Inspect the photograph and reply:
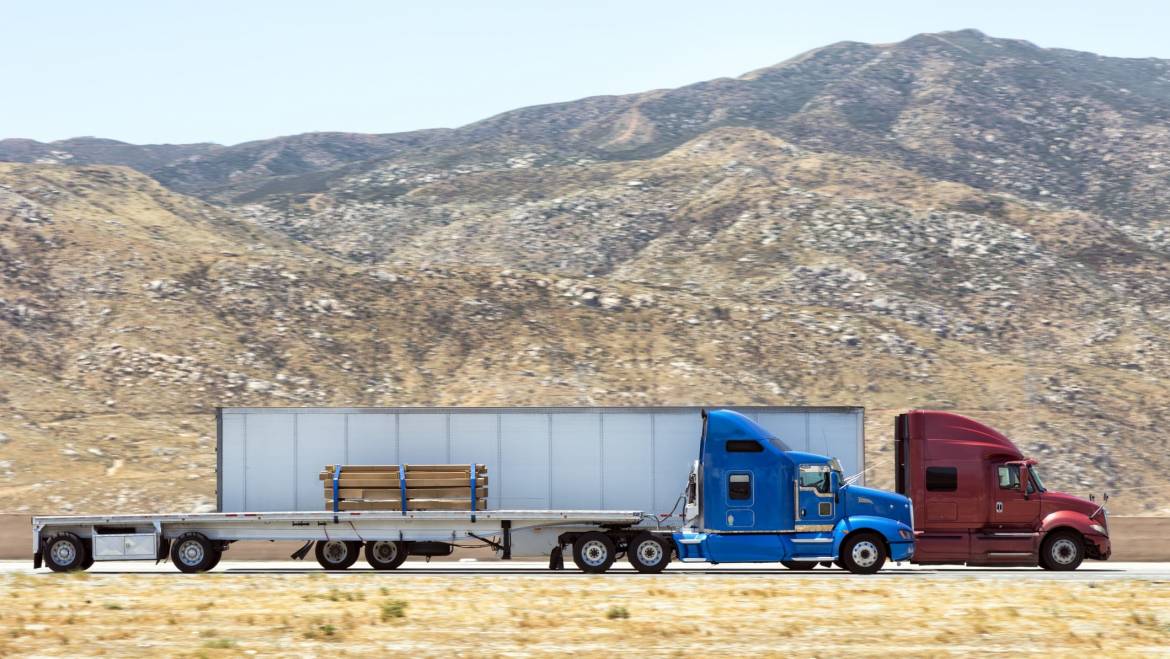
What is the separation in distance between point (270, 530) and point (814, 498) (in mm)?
10862

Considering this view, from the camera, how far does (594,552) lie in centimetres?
2612

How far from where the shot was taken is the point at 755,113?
140 m

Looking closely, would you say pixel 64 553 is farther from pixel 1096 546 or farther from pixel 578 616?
pixel 1096 546

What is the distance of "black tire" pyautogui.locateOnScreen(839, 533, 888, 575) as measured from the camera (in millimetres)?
26016

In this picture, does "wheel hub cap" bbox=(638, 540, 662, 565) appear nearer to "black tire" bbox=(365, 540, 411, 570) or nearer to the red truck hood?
"black tire" bbox=(365, 540, 411, 570)

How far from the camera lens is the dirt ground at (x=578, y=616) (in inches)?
610

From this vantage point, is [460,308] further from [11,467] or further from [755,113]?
[755,113]

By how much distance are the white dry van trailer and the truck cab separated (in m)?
0.75

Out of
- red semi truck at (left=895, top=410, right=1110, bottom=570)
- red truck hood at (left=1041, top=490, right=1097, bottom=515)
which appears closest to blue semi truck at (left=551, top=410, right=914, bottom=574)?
red semi truck at (left=895, top=410, right=1110, bottom=570)

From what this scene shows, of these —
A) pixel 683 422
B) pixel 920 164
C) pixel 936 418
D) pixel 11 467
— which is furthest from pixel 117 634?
pixel 920 164

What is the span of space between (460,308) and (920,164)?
2306 inches

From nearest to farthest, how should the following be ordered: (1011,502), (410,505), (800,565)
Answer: (410,505) < (800,565) < (1011,502)

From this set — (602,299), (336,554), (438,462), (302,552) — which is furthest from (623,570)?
(602,299)

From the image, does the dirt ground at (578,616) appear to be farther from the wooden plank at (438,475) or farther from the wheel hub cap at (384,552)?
the wheel hub cap at (384,552)
